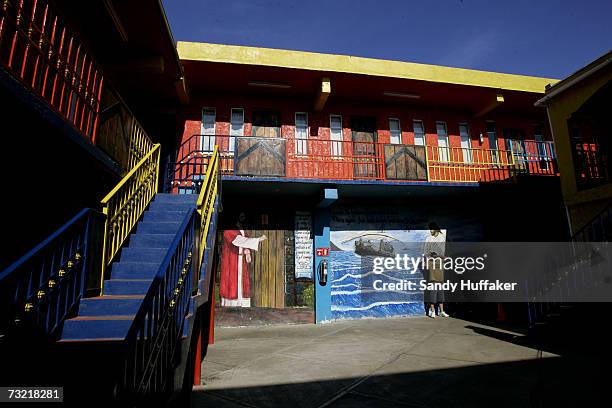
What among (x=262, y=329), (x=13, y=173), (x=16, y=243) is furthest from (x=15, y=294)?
(x=262, y=329)

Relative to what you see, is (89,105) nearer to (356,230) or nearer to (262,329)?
(262,329)

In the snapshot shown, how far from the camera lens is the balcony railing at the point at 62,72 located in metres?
3.65

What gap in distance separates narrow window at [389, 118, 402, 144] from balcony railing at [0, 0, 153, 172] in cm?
917

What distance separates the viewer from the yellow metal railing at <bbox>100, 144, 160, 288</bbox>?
4.90 metres

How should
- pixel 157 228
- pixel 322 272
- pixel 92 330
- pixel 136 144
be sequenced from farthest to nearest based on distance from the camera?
1. pixel 322 272
2. pixel 136 144
3. pixel 157 228
4. pixel 92 330

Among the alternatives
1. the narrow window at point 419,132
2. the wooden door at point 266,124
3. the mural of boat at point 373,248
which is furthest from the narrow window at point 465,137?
the wooden door at point 266,124

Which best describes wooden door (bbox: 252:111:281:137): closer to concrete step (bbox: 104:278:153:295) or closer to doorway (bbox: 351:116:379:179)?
doorway (bbox: 351:116:379:179)

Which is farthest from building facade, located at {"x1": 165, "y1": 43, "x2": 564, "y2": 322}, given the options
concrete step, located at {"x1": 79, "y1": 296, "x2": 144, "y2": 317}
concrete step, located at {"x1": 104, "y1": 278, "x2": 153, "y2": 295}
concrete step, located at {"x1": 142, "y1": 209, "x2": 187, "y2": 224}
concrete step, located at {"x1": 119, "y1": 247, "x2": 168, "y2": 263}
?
concrete step, located at {"x1": 79, "y1": 296, "x2": 144, "y2": 317}

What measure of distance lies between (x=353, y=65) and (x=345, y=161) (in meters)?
3.21

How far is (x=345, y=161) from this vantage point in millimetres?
11078

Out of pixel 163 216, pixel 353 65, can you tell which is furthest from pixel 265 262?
pixel 353 65

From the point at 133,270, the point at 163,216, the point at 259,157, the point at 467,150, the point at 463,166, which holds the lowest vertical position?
the point at 133,270

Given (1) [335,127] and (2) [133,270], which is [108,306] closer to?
(2) [133,270]

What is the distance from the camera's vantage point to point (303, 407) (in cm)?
374
